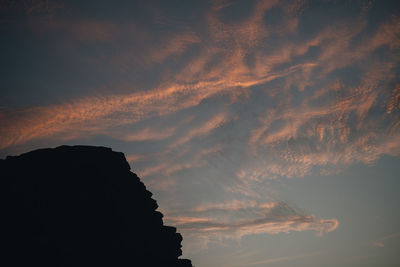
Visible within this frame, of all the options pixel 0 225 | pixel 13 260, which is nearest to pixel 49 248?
pixel 13 260

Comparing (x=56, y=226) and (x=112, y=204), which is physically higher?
(x=112, y=204)

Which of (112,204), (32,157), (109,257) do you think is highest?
(32,157)

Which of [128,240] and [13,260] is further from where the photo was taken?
[128,240]

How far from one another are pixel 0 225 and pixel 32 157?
8.25 meters

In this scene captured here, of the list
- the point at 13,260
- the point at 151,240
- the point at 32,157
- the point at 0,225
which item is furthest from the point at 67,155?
the point at 151,240

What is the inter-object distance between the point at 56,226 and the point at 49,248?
3031 millimetres

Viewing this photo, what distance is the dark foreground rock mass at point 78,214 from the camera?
23.1m

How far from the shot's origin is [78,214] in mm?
27281

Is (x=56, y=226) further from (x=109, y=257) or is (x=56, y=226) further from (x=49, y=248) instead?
(x=109, y=257)

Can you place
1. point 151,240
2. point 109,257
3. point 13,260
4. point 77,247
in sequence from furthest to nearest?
point 151,240, point 109,257, point 77,247, point 13,260

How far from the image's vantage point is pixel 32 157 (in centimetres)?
2825

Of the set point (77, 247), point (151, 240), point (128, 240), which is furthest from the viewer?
point (151, 240)

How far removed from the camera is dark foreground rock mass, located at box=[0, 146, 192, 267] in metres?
23.1

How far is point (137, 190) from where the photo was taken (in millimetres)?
34344
